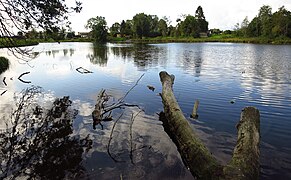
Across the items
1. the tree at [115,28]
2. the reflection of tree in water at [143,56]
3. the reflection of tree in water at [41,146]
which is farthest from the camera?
the tree at [115,28]

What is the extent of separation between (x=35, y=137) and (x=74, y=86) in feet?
32.6

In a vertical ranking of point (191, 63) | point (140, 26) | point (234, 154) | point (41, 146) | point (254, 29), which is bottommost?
point (41, 146)

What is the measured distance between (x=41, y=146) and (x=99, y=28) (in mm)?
116800

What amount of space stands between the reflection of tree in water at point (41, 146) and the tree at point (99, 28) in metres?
113

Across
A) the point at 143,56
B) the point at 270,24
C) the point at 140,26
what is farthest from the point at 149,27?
the point at 143,56

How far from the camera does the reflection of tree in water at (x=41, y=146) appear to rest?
650 cm

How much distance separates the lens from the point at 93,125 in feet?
32.6

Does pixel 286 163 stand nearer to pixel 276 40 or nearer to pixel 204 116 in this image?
pixel 204 116

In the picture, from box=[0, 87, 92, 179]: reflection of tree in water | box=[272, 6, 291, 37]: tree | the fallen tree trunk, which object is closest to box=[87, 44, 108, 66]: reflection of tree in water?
box=[0, 87, 92, 179]: reflection of tree in water

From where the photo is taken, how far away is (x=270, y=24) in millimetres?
87250

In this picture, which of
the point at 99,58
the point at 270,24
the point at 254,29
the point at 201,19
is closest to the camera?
the point at 99,58

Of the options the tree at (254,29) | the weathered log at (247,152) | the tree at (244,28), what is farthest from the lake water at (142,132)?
the tree at (244,28)

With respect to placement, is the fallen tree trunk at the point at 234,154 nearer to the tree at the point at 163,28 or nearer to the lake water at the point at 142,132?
the lake water at the point at 142,132

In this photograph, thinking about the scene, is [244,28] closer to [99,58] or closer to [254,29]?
[254,29]
